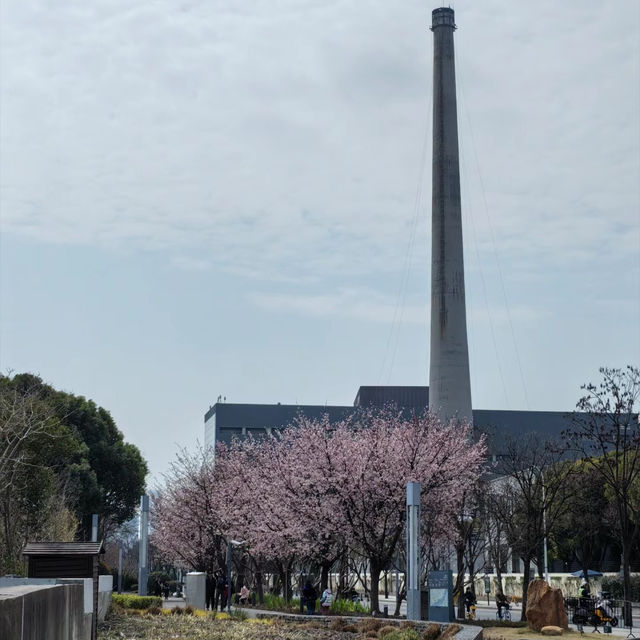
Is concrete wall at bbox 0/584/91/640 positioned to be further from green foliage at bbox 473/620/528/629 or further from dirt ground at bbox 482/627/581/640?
green foliage at bbox 473/620/528/629

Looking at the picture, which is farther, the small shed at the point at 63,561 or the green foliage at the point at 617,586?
the green foliage at the point at 617,586

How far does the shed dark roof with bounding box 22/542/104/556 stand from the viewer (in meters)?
24.0

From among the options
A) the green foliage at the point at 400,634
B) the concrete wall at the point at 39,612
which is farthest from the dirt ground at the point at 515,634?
the concrete wall at the point at 39,612

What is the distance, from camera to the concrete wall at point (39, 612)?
351 inches

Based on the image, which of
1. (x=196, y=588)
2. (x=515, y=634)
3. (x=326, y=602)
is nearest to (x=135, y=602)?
(x=196, y=588)

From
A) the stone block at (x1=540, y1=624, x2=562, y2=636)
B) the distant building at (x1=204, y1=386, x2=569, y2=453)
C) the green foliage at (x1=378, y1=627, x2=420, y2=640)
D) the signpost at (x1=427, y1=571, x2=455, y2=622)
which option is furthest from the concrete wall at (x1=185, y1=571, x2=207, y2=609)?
the distant building at (x1=204, y1=386, x2=569, y2=453)

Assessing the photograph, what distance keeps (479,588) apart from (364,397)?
54599 mm

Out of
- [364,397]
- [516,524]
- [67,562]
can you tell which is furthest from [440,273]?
[364,397]

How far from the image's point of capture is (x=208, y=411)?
15212 cm

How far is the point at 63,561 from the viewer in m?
24.0

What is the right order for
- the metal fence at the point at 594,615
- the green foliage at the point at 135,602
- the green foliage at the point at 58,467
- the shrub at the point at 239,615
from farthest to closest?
1. the green foliage at the point at 58,467
2. the green foliage at the point at 135,602
3. the metal fence at the point at 594,615
4. the shrub at the point at 239,615

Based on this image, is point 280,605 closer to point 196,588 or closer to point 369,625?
point 196,588

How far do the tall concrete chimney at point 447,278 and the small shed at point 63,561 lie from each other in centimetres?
4794

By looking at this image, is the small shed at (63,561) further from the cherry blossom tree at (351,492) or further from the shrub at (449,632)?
the cherry blossom tree at (351,492)
